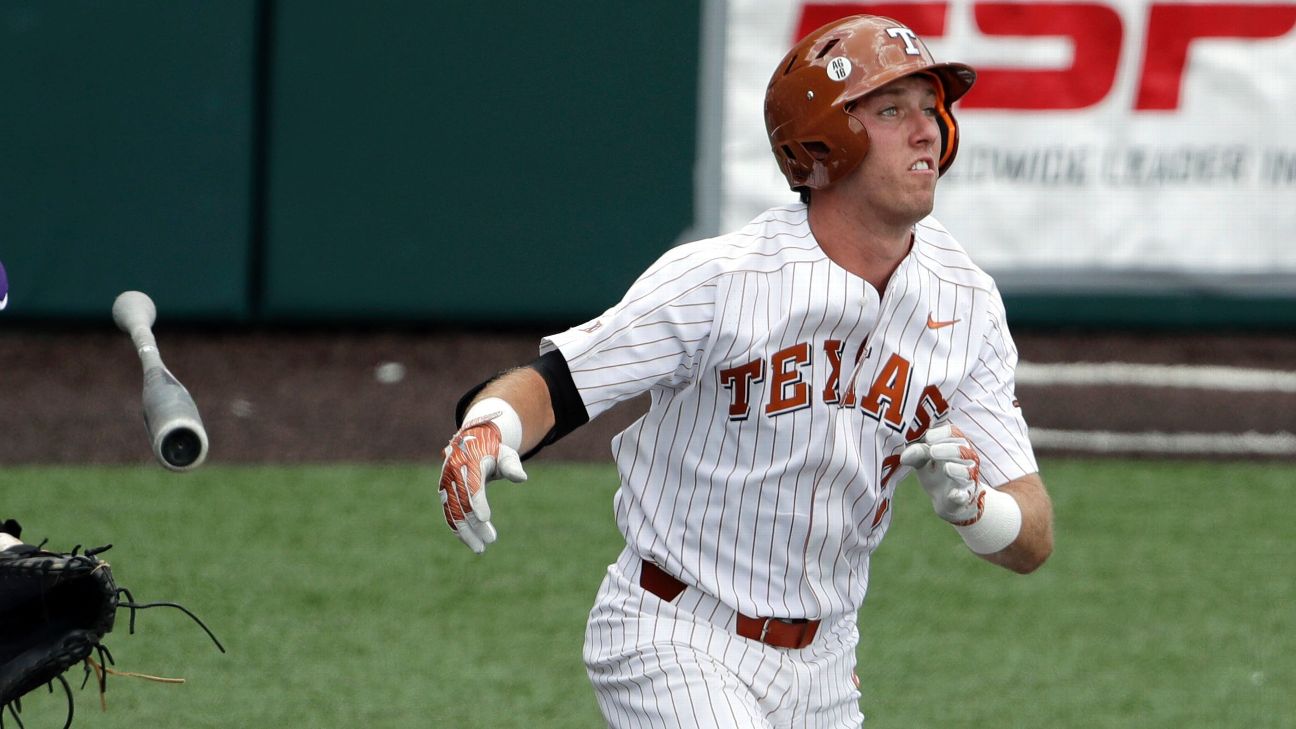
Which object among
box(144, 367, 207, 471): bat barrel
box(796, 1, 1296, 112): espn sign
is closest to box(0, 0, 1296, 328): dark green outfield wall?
box(796, 1, 1296, 112): espn sign

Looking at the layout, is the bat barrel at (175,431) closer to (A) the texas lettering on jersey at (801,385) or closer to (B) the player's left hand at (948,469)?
(A) the texas lettering on jersey at (801,385)

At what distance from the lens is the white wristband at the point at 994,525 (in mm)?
3172

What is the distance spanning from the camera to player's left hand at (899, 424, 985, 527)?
2.96 metres

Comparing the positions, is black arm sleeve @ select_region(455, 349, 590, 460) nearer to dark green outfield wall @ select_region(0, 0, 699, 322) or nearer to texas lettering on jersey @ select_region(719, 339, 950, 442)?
texas lettering on jersey @ select_region(719, 339, 950, 442)

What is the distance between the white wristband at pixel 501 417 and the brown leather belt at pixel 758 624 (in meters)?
0.42

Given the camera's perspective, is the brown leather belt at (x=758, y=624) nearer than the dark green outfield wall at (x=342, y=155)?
Yes

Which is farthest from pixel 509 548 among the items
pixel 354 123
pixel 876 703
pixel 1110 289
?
pixel 1110 289

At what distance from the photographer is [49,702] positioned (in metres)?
5.11

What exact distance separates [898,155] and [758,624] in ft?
2.61

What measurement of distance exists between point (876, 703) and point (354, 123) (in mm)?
4533

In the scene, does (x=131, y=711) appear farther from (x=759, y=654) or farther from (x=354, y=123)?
(x=354, y=123)

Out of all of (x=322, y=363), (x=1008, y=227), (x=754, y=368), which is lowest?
(x=322, y=363)

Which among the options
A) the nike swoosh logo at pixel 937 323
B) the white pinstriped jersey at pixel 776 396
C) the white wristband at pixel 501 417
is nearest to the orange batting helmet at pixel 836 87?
the white pinstriped jersey at pixel 776 396

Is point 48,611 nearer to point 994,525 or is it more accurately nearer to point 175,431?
point 175,431
